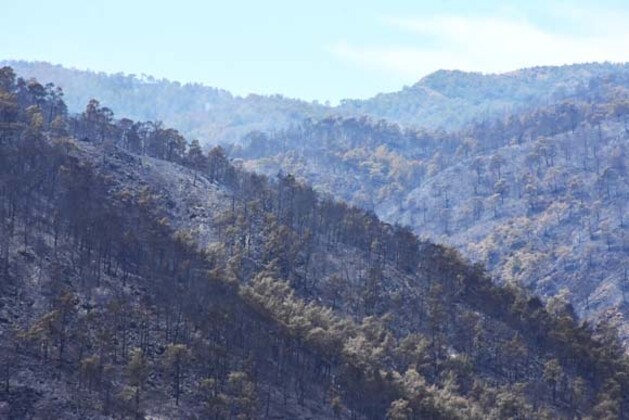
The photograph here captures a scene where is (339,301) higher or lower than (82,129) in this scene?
lower

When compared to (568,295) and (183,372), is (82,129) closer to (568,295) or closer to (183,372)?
(183,372)

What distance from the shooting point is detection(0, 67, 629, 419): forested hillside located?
211 feet

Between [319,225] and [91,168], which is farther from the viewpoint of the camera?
[319,225]

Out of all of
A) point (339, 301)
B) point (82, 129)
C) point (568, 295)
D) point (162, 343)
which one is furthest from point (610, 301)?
point (162, 343)

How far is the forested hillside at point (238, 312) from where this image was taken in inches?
2534

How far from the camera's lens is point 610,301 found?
541ft

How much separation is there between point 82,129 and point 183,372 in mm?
69980

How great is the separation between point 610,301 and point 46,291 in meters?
126

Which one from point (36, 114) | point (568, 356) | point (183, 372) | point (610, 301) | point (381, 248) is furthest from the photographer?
point (610, 301)

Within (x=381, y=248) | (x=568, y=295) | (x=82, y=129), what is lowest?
(x=568, y=295)

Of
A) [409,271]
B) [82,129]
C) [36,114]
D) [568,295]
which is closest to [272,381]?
[409,271]

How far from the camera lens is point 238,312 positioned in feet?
260

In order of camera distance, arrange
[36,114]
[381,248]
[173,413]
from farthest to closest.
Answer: [381,248], [36,114], [173,413]

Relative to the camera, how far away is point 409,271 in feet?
351
